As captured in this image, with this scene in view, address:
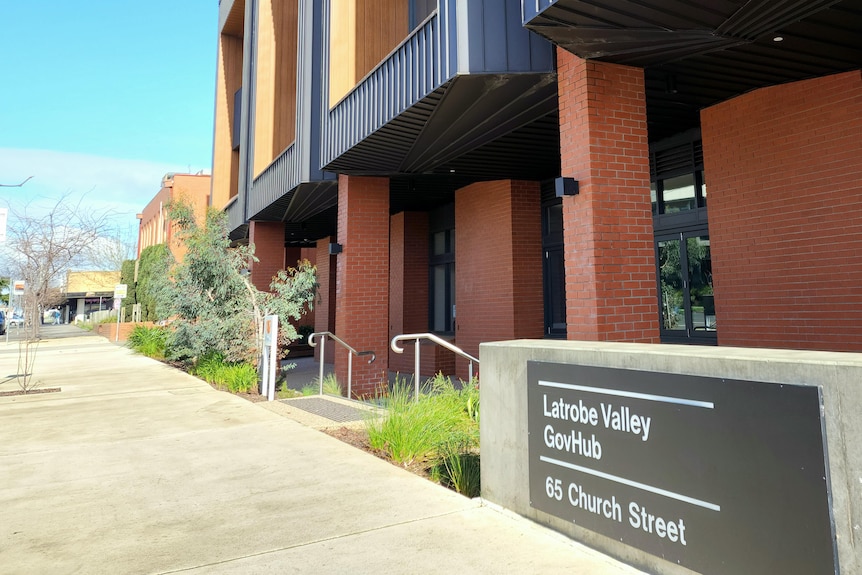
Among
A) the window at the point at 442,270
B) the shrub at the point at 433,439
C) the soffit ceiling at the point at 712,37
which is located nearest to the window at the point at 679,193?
the soffit ceiling at the point at 712,37

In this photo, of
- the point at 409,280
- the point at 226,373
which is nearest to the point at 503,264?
the point at 409,280

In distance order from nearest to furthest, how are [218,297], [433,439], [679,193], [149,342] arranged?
[433,439] < [679,193] < [218,297] < [149,342]

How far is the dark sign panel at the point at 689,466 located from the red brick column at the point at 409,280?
11287 mm

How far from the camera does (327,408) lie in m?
8.02

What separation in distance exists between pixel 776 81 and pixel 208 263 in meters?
10.8

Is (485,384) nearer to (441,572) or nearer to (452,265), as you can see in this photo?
(441,572)

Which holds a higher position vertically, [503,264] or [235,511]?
[503,264]

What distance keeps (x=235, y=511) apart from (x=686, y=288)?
23.4 ft

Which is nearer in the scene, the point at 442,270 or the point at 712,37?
the point at 712,37

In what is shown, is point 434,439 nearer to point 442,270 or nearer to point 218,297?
point 218,297

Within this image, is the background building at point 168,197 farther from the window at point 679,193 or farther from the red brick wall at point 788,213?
the red brick wall at point 788,213

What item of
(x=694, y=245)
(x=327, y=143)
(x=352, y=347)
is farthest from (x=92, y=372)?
(x=694, y=245)

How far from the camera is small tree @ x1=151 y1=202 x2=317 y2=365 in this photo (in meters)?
10.6

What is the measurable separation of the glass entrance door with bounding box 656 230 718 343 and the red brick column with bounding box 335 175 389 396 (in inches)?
206
